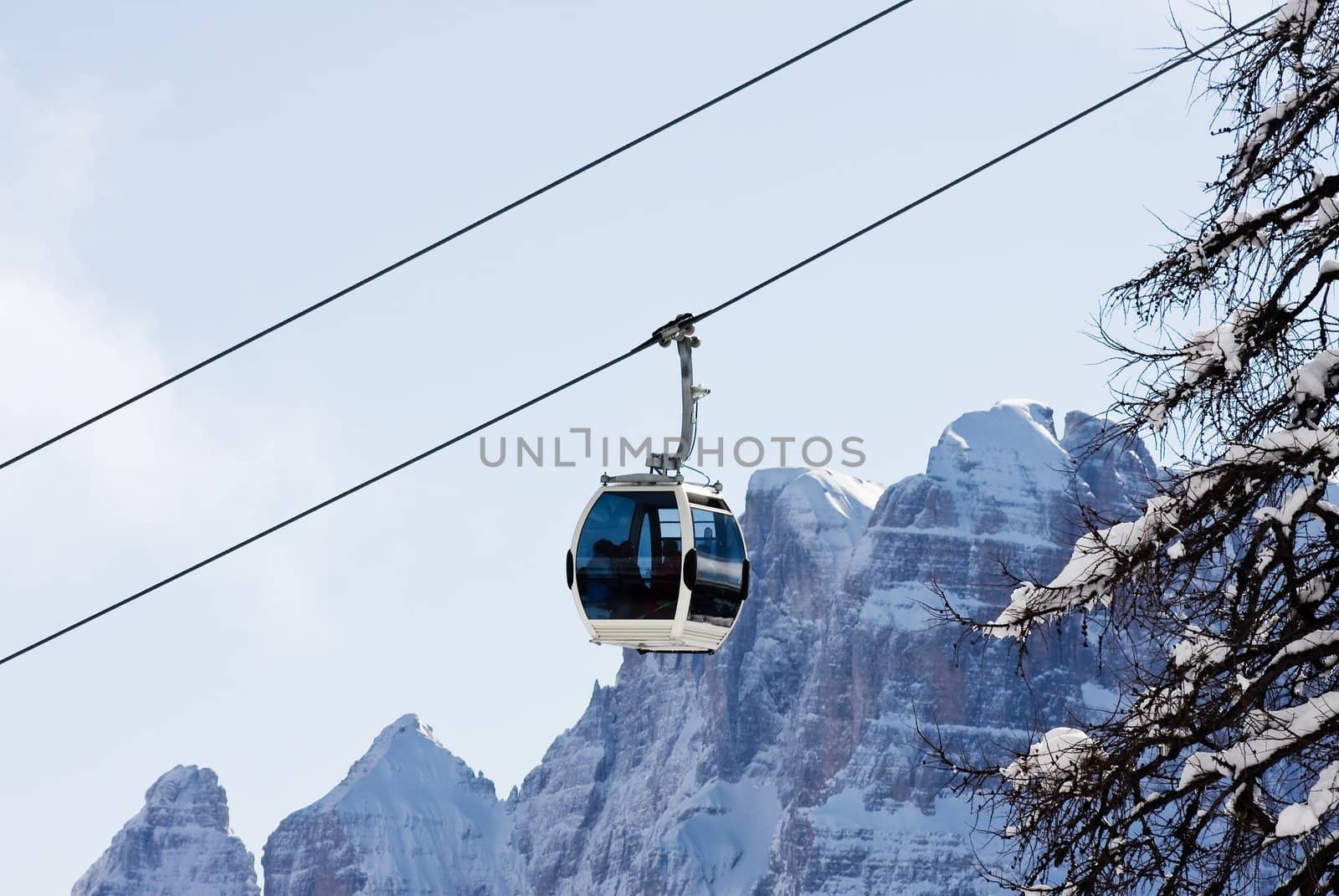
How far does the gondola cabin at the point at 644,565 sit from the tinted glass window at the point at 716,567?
0.01 m

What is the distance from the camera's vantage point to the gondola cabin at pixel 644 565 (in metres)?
13.1

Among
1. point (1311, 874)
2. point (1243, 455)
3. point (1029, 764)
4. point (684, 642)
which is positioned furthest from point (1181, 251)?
point (684, 642)

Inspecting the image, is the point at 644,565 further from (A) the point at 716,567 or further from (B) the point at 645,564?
(A) the point at 716,567

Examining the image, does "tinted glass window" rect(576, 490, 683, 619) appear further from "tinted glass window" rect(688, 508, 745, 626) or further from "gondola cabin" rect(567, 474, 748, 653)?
"tinted glass window" rect(688, 508, 745, 626)

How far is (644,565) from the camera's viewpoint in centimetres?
1318

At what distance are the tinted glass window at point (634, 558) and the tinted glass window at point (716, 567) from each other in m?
0.16

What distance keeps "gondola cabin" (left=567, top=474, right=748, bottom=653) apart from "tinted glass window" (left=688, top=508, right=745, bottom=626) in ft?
0.03

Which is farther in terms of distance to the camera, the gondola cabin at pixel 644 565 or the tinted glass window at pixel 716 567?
the tinted glass window at pixel 716 567

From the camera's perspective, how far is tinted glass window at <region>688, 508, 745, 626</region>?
1326 cm

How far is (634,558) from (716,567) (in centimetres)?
59

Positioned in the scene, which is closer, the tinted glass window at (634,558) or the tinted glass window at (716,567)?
the tinted glass window at (634,558)

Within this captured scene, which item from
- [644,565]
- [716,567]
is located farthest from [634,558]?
[716,567]

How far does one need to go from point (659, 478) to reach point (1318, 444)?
204 inches

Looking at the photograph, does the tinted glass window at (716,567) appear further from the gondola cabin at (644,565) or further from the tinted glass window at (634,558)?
the tinted glass window at (634,558)
